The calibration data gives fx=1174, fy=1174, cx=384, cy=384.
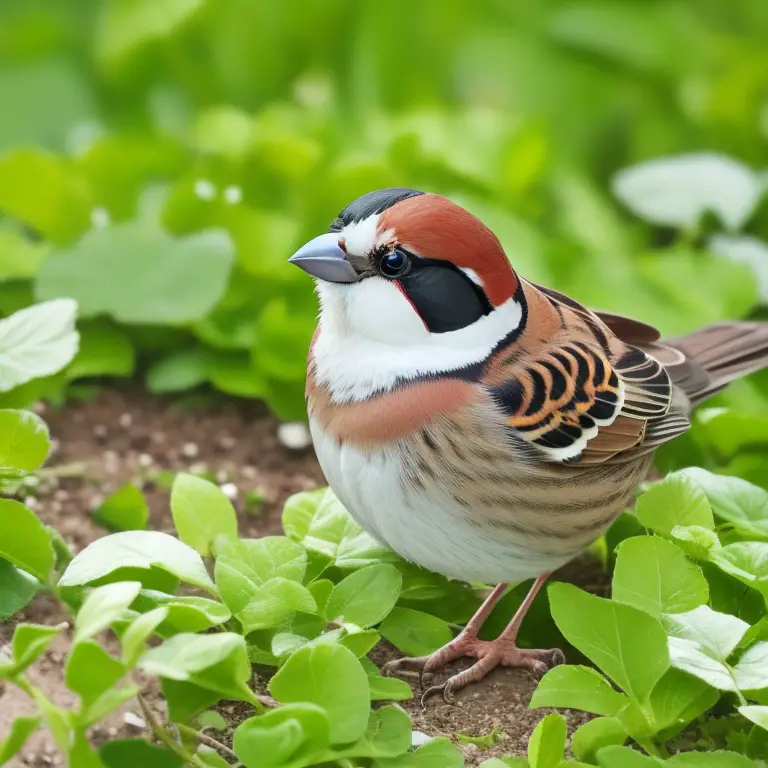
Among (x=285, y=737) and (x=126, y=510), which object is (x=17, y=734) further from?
(x=126, y=510)

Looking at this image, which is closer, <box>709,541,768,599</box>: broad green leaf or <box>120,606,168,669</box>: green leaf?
<box>120,606,168,669</box>: green leaf

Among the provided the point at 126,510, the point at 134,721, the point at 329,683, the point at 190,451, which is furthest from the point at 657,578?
the point at 190,451

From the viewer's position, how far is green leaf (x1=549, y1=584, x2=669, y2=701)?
1963 mm

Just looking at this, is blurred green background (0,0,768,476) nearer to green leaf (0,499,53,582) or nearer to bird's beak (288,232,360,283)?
green leaf (0,499,53,582)

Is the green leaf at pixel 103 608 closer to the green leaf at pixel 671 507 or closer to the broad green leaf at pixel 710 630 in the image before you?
the broad green leaf at pixel 710 630

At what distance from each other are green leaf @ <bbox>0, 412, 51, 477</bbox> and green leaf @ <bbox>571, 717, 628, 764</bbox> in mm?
1122

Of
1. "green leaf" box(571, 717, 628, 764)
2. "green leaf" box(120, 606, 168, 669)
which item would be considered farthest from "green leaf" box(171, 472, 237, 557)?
"green leaf" box(571, 717, 628, 764)

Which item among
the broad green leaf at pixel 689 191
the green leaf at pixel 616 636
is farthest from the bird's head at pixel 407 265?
the broad green leaf at pixel 689 191

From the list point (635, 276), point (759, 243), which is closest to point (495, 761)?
point (635, 276)

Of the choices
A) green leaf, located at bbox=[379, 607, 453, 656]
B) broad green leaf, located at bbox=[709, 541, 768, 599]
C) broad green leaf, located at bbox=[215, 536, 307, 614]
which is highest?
broad green leaf, located at bbox=[709, 541, 768, 599]

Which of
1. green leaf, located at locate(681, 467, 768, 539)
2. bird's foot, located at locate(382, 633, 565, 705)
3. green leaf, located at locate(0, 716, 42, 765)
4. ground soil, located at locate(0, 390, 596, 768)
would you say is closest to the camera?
green leaf, located at locate(0, 716, 42, 765)

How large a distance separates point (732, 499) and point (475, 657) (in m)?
0.63

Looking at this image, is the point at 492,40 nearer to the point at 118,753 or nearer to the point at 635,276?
the point at 635,276

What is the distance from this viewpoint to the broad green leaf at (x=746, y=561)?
7.21ft
